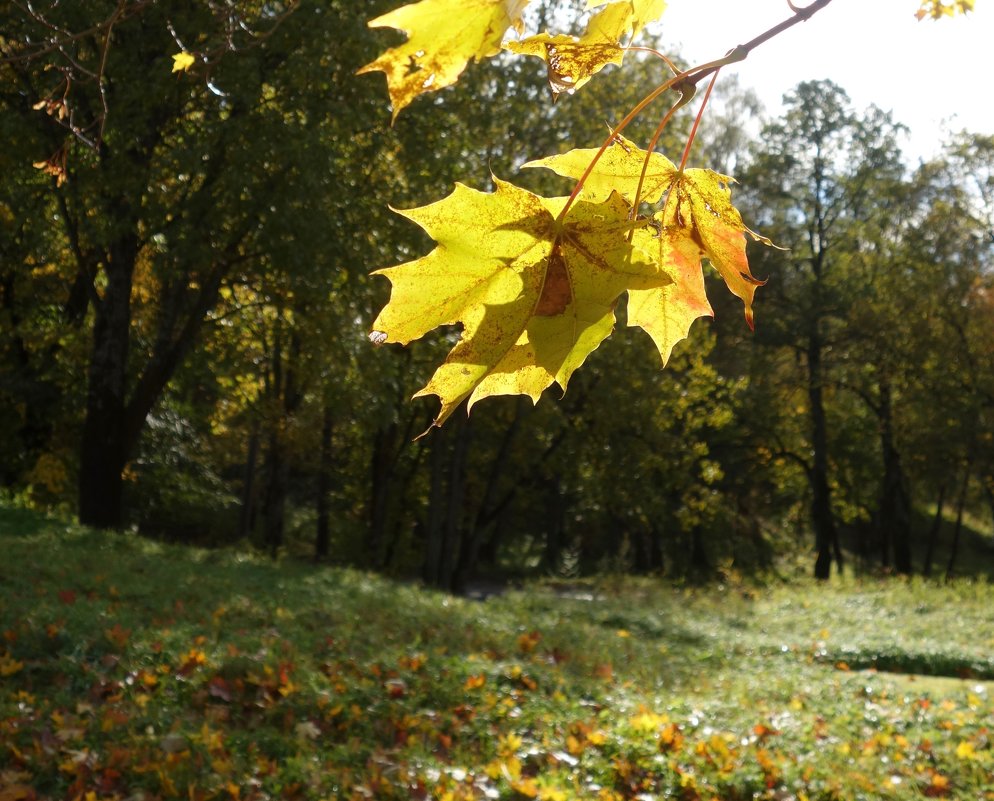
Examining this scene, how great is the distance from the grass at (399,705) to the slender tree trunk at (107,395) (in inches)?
87.5

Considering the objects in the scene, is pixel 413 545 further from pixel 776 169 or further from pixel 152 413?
pixel 776 169

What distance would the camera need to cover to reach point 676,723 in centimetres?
585

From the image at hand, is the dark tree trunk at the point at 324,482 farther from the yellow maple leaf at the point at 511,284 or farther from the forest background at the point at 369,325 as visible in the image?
the yellow maple leaf at the point at 511,284

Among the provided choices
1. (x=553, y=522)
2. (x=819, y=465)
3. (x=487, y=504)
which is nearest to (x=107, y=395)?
(x=487, y=504)

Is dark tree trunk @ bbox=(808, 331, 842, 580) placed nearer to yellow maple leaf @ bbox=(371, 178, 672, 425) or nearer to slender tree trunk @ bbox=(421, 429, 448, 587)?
slender tree trunk @ bbox=(421, 429, 448, 587)

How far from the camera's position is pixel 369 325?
13086mm

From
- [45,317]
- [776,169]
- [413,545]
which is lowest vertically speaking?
[413,545]

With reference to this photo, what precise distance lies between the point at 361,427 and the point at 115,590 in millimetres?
10900

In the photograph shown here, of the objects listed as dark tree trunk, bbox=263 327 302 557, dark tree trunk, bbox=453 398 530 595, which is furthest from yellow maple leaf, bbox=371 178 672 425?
dark tree trunk, bbox=453 398 530 595

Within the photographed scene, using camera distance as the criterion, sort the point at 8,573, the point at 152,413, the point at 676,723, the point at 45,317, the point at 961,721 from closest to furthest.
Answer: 1. the point at 676,723
2. the point at 961,721
3. the point at 8,573
4. the point at 45,317
5. the point at 152,413

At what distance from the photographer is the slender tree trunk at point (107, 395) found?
12.1 m

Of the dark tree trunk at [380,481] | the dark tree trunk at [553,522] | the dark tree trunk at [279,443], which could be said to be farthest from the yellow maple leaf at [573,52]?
the dark tree trunk at [553,522]

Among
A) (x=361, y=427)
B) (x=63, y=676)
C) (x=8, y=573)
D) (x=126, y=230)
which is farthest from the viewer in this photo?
(x=361, y=427)

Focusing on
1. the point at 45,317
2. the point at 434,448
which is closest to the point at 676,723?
the point at 434,448
